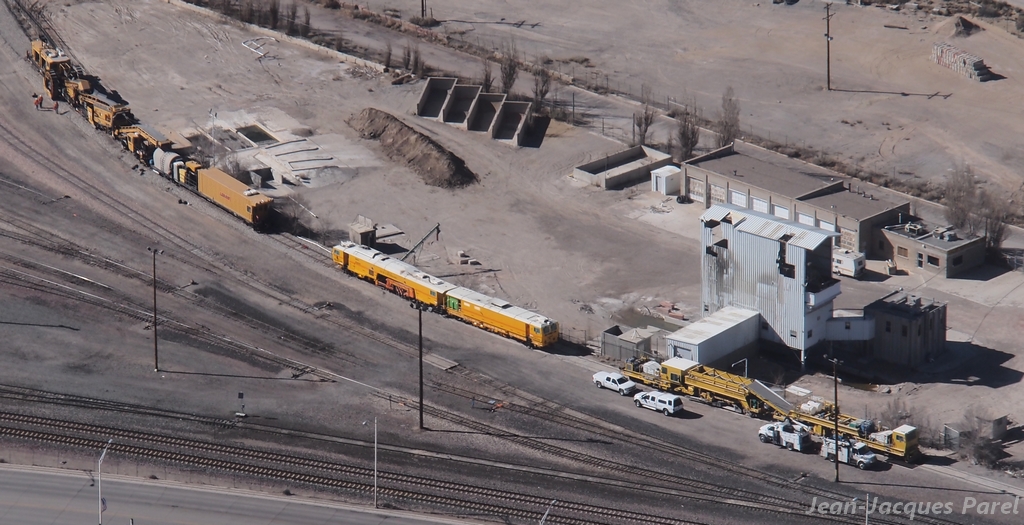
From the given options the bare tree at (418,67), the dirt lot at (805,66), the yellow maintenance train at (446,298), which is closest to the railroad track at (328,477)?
the yellow maintenance train at (446,298)

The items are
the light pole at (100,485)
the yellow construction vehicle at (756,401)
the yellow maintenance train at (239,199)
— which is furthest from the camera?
the yellow maintenance train at (239,199)

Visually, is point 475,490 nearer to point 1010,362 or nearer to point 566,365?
point 566,365

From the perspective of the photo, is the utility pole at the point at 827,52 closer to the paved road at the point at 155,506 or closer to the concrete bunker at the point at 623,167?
the concrete bunker at the point at 623,167

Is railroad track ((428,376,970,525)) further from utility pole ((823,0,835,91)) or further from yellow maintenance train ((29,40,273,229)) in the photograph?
Answer: utility pole ((823,0,835,91))

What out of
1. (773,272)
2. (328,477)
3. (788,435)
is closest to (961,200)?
(773,272)

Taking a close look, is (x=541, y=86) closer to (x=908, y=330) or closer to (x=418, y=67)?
(x=418, y=67)

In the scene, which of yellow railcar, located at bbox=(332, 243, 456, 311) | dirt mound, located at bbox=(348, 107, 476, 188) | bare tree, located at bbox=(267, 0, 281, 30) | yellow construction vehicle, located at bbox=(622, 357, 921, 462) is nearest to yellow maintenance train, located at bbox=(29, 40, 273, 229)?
yellow railcar, located at bbox=(332, 243, 456, 311)
